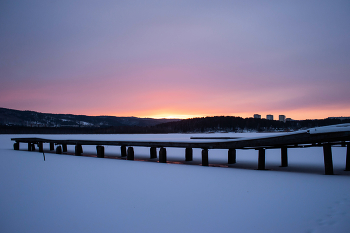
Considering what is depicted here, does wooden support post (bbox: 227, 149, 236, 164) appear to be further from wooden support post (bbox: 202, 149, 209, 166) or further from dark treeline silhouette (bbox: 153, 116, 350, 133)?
dark treeline silhouette (bbox: 153, 116, 350, 133)

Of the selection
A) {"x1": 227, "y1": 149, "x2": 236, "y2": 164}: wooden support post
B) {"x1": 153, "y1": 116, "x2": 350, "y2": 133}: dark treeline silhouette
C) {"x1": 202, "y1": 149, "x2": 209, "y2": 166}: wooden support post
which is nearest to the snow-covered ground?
{"x1": 202, "y1": 149, "x2": 209, "y2": 166}: wooden support post

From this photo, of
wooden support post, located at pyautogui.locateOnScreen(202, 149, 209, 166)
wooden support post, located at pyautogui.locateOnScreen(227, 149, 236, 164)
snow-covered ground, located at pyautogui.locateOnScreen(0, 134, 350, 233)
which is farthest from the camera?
wooden support post, located at pyautogui.locateOnScreen(227, 149, 236, 164)

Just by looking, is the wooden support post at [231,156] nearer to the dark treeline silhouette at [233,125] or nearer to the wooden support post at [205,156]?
the wooden support post at [205,156]

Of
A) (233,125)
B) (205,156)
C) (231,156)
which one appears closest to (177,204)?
(205,156)

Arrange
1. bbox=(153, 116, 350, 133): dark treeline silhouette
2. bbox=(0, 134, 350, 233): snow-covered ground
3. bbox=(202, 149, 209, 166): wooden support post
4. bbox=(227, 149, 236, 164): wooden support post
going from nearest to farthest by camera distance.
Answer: bbox=(0, 134, 350, 233): snow-covered ground < bbox=(202, 149, 209, 166): wooden support post < bbox=(227, 149, 236, 164): wooden support post < bbox=(153, 116, 350, 133): dark treeline silhouette

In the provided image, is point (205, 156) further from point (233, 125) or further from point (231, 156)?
point (233, 125)

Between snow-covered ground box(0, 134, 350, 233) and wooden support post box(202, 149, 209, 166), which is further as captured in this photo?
wooden support post box(202, 149, 209, 166)

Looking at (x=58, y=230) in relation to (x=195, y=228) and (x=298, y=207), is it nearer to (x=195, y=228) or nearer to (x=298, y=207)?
(x=195, y=228)

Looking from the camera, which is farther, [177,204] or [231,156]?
[231,156]

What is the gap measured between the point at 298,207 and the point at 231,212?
1182 millimetres

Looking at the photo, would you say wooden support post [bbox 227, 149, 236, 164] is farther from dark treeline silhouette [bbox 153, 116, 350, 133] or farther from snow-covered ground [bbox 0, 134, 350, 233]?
dark treeline silhouette [bbox 153, 116, 350, 133]

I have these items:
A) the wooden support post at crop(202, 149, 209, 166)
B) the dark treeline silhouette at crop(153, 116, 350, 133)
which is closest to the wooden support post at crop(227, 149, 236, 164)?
the wooden support post at crop(202, 149, 209, 166)

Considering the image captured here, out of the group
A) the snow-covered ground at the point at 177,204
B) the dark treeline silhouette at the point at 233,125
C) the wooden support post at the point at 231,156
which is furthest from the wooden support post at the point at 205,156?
the dark treeline silhouette at the point at 233,125

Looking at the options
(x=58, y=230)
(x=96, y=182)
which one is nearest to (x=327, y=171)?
(x=96, y=182)
